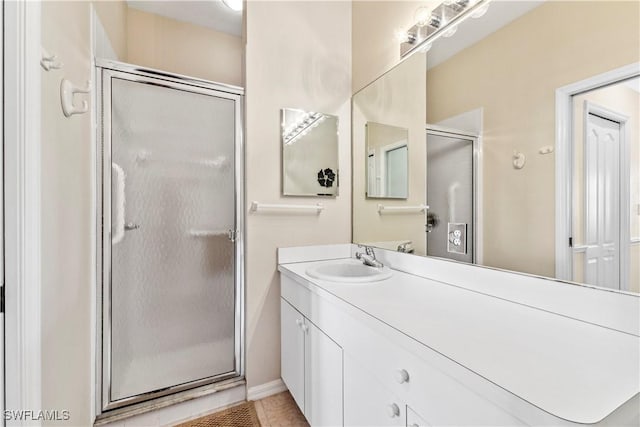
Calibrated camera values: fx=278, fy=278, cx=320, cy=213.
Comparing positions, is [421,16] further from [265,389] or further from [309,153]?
[265,389]

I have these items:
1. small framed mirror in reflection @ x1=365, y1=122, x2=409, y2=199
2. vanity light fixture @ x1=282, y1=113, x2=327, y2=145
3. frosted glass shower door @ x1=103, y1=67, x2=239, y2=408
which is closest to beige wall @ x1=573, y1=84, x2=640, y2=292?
small framed mirror in reflection @ x1=365, y1=122, x2=409, y2=199

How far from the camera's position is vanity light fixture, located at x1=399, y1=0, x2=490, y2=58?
1168mm

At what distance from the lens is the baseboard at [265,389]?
5.54 feet

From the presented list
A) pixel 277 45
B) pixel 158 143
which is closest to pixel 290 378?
pixel 158 143

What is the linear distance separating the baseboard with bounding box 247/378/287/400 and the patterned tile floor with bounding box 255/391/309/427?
0.07ft

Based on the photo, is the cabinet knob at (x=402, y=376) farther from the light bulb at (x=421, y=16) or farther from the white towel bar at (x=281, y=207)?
the light bulb at (x=421, y=16)

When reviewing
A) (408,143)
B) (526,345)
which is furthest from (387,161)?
(526,345)

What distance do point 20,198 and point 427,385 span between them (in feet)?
3.90

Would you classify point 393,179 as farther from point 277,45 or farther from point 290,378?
point 290,378

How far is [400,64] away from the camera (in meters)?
1.58

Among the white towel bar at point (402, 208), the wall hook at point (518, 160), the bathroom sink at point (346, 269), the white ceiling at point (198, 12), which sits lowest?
the bathroom sink at point (346, 269)

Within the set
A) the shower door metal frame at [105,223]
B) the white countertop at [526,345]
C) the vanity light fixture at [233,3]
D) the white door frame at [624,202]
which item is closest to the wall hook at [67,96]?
the shower door metal frame at [105,223]

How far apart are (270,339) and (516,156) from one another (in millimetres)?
1622

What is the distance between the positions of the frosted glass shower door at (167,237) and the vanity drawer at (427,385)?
3.69 ft
